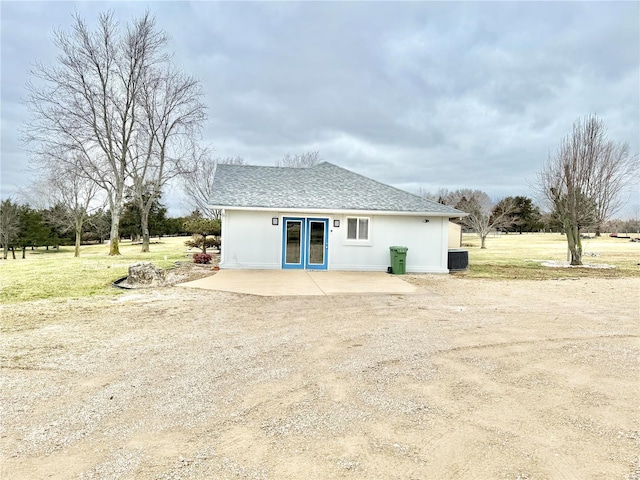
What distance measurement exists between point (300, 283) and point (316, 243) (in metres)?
3.86

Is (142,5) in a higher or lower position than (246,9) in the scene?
higher

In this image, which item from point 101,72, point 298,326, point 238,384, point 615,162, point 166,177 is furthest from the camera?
point 166,177

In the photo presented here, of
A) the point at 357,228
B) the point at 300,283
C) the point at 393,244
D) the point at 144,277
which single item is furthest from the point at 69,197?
the point at 393,244

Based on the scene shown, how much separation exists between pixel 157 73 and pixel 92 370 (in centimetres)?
2288

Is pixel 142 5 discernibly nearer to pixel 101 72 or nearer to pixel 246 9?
pixel 101 72

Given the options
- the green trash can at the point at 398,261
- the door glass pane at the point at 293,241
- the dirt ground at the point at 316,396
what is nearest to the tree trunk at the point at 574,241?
the green trash can at the point at 398,261

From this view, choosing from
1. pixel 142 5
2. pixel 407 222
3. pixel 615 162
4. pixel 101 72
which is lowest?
pixel 407 222

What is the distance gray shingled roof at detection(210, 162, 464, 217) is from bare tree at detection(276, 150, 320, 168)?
2232 cm

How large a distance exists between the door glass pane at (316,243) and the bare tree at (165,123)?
13.8 meters

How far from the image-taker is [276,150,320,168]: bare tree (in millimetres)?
41234

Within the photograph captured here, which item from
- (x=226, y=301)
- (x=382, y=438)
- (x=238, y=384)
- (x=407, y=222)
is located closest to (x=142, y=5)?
(x=407, y=222)

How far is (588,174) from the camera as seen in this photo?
18.9m

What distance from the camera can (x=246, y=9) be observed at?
15.2 metres

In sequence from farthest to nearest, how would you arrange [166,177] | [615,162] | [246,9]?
1. [166,177]
2. [615,162]
3. [246,9]
